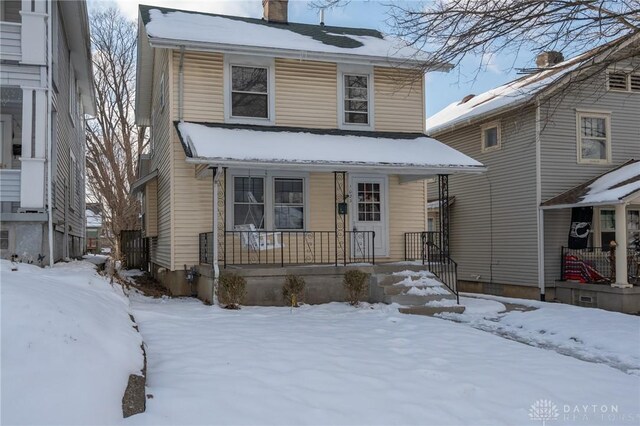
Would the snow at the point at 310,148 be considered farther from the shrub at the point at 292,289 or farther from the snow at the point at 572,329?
the snow at the point at 572,329

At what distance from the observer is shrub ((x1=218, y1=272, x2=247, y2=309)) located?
10.0 meters

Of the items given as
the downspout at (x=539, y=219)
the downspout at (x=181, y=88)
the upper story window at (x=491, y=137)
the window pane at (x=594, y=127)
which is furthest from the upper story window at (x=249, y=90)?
the window pane at (x=594, y=127)

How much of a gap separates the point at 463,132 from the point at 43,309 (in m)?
16.1

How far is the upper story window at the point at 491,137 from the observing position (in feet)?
54.4

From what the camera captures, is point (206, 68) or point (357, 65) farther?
point (357, 65)

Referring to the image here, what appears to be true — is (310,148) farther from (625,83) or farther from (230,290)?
(625,83)

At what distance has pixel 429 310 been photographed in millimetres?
10406

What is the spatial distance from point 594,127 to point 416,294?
29.2 ft

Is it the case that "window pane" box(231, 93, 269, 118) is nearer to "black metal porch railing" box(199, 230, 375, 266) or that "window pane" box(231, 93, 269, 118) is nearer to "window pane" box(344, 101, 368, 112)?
"window pane" box(344, 101, 368, 112)

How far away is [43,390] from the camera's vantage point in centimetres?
347

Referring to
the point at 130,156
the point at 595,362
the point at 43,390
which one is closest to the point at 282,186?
the point at 595,362

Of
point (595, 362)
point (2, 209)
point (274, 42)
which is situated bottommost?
point (595, 362)

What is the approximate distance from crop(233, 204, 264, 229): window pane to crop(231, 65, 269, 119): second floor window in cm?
220

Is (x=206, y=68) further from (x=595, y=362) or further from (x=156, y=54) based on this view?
(x=595, y=362)
